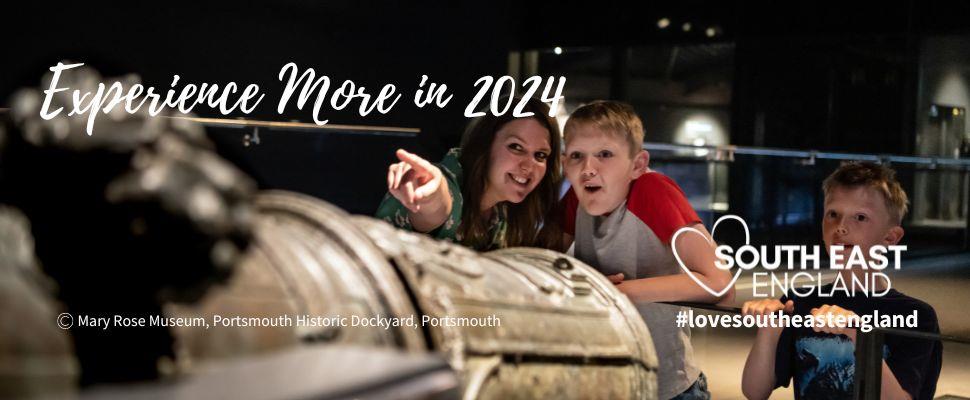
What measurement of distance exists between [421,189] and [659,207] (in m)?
0.69

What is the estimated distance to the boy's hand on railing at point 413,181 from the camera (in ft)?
9.89

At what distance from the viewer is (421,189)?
9.93 ft

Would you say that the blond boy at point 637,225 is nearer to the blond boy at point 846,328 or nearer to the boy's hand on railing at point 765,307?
the boy's hand on railing at point 765,307

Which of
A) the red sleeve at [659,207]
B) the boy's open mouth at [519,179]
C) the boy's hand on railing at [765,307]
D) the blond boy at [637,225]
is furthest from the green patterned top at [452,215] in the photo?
the boy's hand on railing at [765,307]

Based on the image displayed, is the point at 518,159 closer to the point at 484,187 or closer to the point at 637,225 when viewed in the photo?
the point at 484,187

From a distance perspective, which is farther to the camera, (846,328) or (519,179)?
(519,179)

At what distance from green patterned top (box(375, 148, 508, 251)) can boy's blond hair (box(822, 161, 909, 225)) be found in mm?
1015

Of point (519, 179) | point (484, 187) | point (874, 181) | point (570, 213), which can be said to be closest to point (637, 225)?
point (570, 213)

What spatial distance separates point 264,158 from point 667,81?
8.59 feet

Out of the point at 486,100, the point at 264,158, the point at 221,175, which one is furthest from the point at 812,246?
Result: the point at 221,175

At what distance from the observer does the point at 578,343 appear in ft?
7.04

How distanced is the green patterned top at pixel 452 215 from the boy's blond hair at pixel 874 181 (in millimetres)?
1015

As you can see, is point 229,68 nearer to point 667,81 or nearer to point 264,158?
point 264,158

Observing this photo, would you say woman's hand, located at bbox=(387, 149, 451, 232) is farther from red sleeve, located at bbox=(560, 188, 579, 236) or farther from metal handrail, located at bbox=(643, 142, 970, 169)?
metal handrail, located at bbox=(643, 142, 970, 169)
